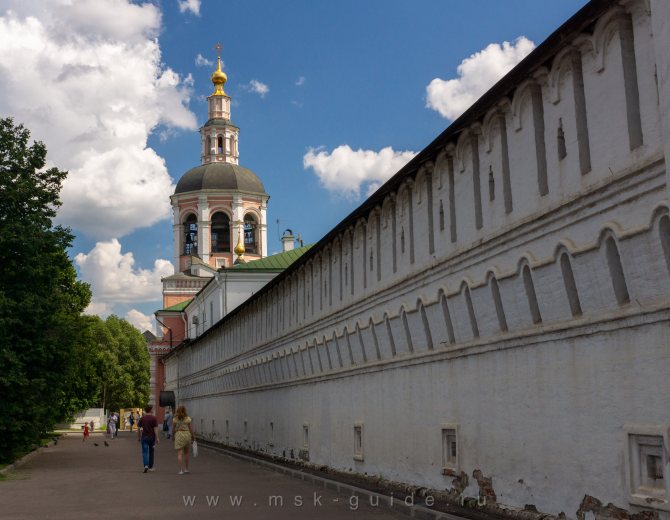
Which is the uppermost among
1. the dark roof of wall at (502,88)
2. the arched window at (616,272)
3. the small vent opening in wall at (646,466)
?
the dark roof of wall at (502,88)

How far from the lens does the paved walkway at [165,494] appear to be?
552 inches

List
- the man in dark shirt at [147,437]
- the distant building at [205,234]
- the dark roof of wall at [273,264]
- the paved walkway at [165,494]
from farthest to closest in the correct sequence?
1. the distant building at [205,234]
2. the dark roof of wall at [273,264]
3. the man in dark shirt at [147,437]
4. the paved walkway at [165,494]

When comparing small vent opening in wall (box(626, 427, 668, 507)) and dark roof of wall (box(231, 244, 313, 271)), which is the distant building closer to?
dark roof of wall (box(231, 244, 313, 271))

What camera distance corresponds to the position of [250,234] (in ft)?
268

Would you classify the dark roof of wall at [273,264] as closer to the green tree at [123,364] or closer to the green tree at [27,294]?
the green tree at [27,294]

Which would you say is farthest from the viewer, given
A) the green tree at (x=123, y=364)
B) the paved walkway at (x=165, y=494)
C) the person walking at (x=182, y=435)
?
the green tree at (x=123, y=364)

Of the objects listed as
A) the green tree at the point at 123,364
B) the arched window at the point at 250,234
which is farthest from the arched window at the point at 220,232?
the green tree at the point at 123,364

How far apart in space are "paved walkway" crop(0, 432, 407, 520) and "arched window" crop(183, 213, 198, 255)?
5503 centimetres

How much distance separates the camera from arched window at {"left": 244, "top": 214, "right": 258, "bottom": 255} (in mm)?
81500

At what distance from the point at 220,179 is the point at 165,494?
65481mm

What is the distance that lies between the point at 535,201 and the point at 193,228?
72.6 m

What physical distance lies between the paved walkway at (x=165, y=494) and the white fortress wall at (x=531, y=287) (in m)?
1.83

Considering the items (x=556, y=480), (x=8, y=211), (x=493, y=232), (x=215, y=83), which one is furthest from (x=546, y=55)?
(x=215, y=83)

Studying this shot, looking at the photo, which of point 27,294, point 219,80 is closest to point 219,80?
point 219,80
